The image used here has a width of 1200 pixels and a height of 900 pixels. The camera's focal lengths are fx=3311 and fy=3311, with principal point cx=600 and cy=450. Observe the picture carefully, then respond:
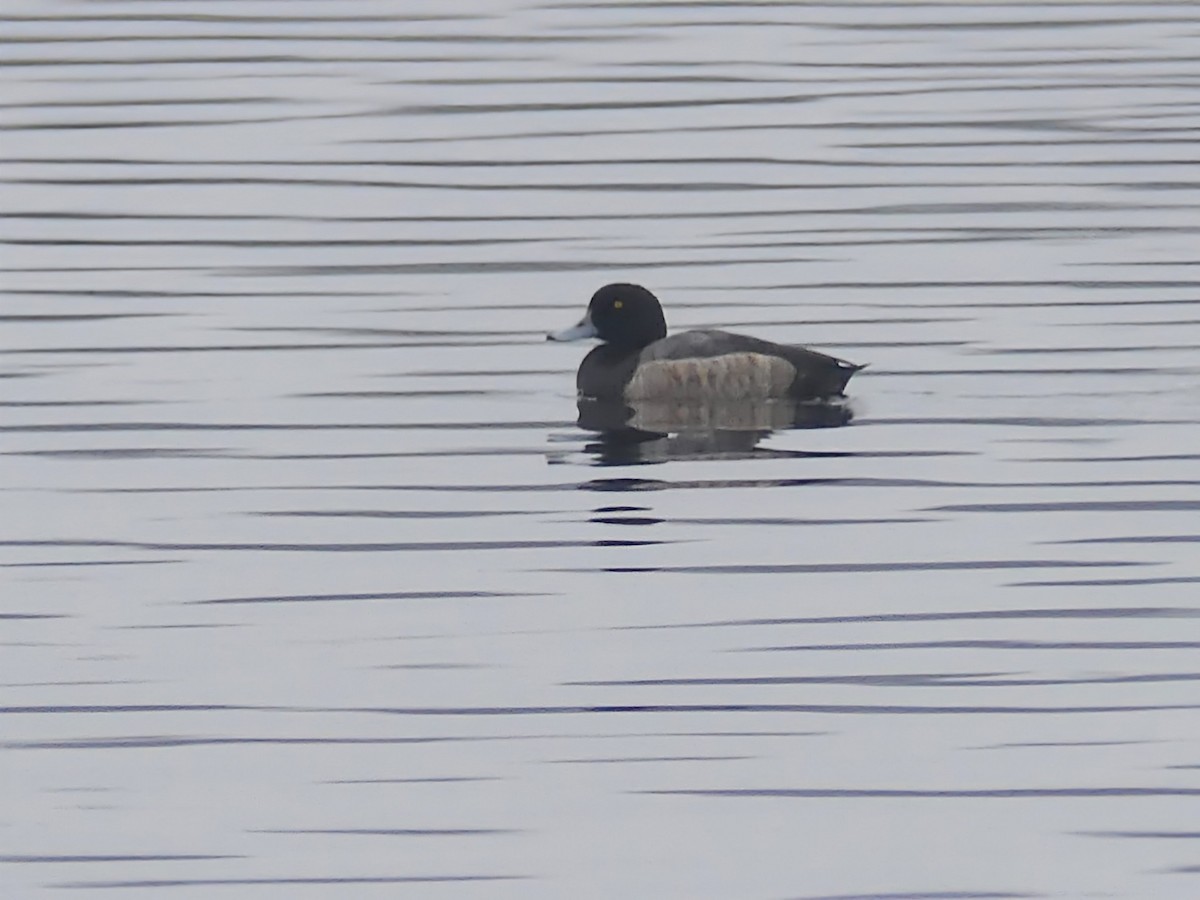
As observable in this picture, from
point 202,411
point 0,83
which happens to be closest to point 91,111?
point 0,83

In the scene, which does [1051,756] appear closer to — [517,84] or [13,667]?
[13,667]

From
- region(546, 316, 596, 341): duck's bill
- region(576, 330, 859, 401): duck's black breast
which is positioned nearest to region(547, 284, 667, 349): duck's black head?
region(546, 316, 596, 341): duck's bill

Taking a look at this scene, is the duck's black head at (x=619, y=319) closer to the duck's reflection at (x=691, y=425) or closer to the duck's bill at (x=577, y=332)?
the duck's bill at (x=577, y=332)

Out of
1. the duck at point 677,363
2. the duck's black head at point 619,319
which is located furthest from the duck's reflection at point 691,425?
the duck's black head at point 619,319

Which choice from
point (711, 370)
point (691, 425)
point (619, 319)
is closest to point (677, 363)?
point (711, 370)

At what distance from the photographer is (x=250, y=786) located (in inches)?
269

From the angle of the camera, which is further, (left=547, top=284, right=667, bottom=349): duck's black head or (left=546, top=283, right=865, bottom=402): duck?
(left=547, top=284, right=667, bottom=349): duck's black head

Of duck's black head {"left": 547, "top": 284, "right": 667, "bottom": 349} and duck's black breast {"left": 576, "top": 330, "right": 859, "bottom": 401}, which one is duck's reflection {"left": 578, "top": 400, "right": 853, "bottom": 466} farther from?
duck's black head {"left": 547, "top": 284, "right": 667, "bottom": 349}

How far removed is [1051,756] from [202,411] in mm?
4567

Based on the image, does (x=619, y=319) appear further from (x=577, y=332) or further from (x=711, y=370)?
(x=711, y=370)

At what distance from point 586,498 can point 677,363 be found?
6.49ft

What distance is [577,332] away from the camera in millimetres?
11852

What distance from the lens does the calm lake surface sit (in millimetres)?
6637

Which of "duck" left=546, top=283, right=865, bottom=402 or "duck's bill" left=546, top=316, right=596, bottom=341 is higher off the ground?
"duck's bill" left=546, top=316, right=596, bottom=341
